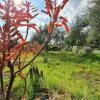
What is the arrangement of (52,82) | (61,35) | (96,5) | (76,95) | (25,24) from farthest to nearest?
(61,35)
(96,5)
(52,82)
(76,95)
(25,24)

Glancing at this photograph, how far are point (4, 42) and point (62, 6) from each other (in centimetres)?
38

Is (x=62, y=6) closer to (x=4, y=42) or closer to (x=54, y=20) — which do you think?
(x=54, y=20)

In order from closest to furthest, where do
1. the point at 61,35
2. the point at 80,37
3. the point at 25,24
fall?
the point at 25,24, the point at 80,37, the point at 61,35

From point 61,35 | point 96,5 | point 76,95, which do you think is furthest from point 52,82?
point 61,35

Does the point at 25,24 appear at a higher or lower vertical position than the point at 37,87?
higher

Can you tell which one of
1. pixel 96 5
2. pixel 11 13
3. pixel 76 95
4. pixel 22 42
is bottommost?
pixel 76 95

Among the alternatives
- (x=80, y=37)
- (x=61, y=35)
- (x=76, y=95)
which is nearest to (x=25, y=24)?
(x=76, y=95)

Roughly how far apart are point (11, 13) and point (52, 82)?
6.10 metres

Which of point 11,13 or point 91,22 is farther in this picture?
point 91,22

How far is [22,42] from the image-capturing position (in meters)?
2.09

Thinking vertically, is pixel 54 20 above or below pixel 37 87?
above

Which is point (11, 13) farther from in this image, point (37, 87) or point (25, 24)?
point (37, 87)

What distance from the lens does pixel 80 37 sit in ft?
206

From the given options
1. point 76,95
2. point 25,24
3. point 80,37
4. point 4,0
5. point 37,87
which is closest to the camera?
point 4,0
